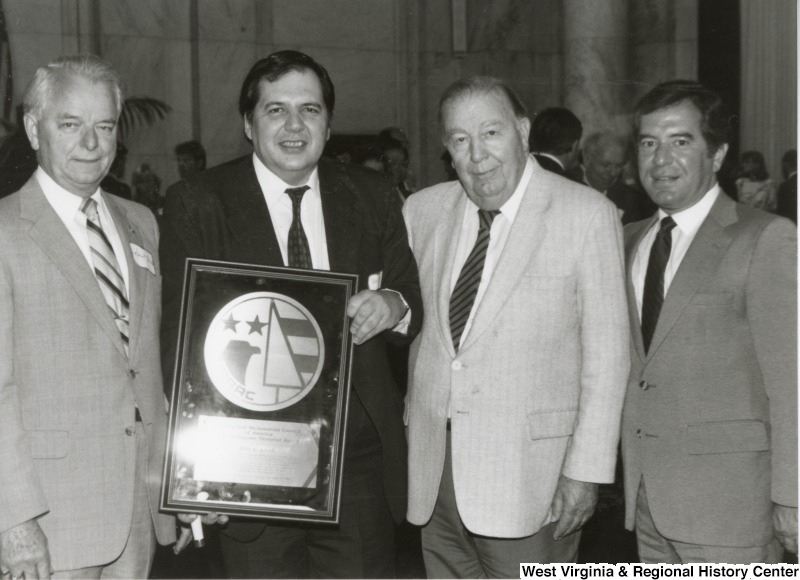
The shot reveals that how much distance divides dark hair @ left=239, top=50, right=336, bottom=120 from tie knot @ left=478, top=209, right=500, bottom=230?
595mm

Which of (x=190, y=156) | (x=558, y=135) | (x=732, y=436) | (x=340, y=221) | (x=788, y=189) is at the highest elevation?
(x=190, y=156)

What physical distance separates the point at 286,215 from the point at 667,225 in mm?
1244

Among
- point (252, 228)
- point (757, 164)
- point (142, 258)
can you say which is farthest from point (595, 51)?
point (142, 258)

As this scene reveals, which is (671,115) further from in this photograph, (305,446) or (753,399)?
(305,446)

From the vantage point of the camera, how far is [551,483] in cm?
282

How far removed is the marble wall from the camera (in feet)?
26.1

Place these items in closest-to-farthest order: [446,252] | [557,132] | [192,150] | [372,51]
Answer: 1. [446,252]
2. [557,132]
3. [192,150]
4. [372,51]

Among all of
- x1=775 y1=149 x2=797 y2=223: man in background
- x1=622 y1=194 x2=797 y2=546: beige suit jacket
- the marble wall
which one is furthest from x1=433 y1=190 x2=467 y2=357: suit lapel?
the marble wall

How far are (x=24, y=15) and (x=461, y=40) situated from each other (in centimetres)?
420

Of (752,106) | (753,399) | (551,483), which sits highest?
(752,106)

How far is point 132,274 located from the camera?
2695 mm

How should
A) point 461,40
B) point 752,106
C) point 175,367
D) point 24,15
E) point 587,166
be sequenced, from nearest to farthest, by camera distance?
1. point 175,367
2. point 587,166
3. point 24,15
4. point 752,106
5. point 461,40

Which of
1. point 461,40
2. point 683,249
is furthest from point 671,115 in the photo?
point 461,40

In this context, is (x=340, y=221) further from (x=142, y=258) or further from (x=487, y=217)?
(x=142, y=258)
